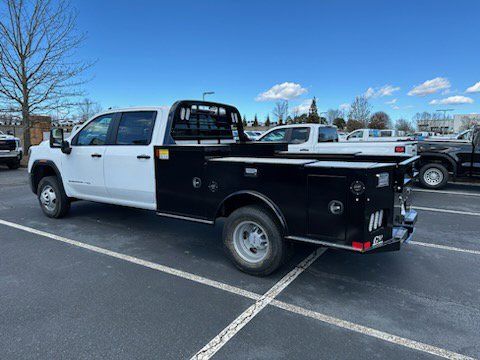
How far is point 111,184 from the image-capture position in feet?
18.5

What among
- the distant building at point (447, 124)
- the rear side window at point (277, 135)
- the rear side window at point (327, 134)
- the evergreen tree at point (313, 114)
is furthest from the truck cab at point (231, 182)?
the distant building at point (447, 124)

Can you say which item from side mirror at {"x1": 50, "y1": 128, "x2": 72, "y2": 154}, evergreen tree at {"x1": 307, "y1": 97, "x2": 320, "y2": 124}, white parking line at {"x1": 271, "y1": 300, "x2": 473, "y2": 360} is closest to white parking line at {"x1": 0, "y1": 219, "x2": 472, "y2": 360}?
white parking line at {"x1": 271, "y1": 300, "x2": 473, "y2": 360}

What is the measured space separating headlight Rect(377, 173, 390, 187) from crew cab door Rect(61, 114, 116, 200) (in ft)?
13.6

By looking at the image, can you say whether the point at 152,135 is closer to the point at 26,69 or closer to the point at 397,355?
the point at 397,355

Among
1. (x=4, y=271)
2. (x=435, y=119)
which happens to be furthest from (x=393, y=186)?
(x=435, y=119)

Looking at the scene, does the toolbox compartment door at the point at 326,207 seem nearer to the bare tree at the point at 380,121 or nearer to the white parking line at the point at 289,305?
the white parking line at the point at 289,305

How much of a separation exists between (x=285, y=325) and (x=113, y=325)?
4.94ft

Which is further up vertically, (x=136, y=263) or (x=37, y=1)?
(x=37, y=1)

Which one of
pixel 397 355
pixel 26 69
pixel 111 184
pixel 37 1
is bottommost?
pixel 397 355

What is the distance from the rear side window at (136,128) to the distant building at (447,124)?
8382cm

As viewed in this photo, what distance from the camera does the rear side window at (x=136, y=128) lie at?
5.18 m

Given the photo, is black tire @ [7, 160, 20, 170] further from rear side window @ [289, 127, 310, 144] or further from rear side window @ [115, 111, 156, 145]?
rear side window @ [115, 111, 156, 145]

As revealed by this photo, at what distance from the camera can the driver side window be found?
5785 millimetres

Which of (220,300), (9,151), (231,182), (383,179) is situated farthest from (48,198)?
(9,151)
